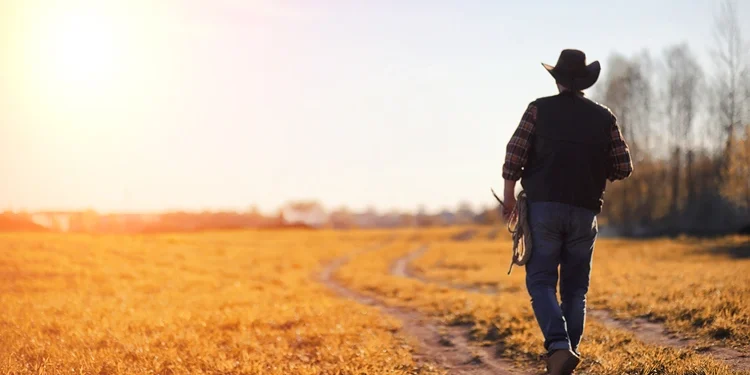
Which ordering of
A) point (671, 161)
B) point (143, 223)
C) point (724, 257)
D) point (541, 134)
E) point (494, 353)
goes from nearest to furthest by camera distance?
1. point (541, 134)
2. point (494, 353)
3. point (724, 257)
4. point (671, 161)
5. point (143, 223)

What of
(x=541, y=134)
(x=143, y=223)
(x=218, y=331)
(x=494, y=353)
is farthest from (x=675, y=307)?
(x=143, y=223)

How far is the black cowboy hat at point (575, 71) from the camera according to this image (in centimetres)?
583

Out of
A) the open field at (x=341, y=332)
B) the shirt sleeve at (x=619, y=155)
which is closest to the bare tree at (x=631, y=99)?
the open field at (x=341, y=332)

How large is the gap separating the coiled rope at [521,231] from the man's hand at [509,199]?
30 millimetres

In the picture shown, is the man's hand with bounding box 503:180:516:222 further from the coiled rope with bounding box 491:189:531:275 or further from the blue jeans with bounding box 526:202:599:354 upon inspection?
the blue jeans with bounding box 526:202:599:354

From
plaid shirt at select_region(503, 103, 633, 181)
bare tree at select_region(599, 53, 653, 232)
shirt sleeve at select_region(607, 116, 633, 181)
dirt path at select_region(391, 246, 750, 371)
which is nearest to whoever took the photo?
plaid shirt at select_region(503, 103, 633, 181)

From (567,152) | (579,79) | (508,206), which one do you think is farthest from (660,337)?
(579,79)

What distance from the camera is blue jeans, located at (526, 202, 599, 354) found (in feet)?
18.3

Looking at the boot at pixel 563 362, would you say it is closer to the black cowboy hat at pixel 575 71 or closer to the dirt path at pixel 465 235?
→ the black cowboy hat at pixel 575 71

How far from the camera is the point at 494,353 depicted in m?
8.35

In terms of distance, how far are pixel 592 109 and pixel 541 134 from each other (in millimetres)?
579


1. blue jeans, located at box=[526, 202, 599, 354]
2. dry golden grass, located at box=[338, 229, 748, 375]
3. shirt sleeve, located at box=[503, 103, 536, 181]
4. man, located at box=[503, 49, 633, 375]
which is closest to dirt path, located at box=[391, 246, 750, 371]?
dry golden grass, located at box=[338, 229, 748, 375]

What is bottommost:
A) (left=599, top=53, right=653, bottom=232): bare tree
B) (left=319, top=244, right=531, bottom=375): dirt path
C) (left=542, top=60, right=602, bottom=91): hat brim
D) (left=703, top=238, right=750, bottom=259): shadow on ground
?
(left=703, top=238, right=750, bottom=259): shadow on ground

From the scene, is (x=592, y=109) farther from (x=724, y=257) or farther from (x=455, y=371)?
(x=724, y=257)
